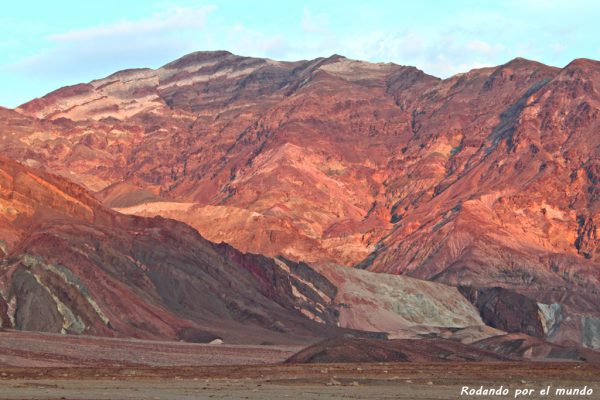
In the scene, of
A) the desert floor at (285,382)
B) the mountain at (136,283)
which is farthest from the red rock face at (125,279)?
the desert floor at (285,382)

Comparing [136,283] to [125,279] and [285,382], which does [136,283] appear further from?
[285,382]

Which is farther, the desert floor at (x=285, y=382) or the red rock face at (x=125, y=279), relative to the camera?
the red rock face at (x=125, y=279)

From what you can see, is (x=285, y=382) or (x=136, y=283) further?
(x=136, y=283)

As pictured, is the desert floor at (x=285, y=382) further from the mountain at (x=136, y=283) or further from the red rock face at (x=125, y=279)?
the mountain at (x=136, y=283)

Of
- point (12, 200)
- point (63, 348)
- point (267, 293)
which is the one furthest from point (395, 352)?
point (267, 293)

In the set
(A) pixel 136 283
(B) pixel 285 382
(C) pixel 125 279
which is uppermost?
(B) pixel 285 382

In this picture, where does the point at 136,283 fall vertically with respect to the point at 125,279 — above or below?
below

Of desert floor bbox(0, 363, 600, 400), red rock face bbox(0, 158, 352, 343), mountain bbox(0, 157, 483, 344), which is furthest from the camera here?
mountain bbox(0, 157, 483, 344)

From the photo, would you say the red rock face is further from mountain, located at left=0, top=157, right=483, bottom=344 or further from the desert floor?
the desert floor

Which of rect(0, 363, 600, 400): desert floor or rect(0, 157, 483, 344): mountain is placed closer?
rect(0, 363, 600, 400): desert floor

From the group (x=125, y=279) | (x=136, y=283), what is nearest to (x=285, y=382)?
(x=125, y=279)

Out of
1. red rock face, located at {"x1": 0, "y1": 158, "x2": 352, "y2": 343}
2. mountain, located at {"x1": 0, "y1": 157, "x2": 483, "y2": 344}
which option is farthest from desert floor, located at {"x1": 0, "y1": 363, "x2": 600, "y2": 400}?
mountain, located at {"x1": 0, "y1": 157, "x2": 483, "y2": 344}

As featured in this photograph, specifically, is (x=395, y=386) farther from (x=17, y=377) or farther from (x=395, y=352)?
(x=395, y=352)

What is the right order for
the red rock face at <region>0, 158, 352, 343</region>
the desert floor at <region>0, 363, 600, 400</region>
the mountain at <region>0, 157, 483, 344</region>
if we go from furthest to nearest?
the mountain at <region>0, 157, 483, 344</region> < the red rock face at <region>0, 158, 352, 343</region> < the desert floor at <region>0, 363, 600, 400</region>
